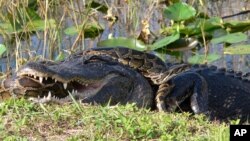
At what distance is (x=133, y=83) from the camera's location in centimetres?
621

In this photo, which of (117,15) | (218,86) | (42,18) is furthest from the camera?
(117,15)

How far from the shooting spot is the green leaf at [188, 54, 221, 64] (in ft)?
26.9

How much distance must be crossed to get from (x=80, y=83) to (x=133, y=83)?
2.32 ft

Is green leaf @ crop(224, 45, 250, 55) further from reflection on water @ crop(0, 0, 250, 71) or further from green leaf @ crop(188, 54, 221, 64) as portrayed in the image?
reflection on water @ crop(0, 0, 250, 71)

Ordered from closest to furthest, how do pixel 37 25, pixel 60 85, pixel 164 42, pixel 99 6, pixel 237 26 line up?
pixel 60 85, pixel 164 42, pixel 37 25, pixel 237 26, pixel 99 6

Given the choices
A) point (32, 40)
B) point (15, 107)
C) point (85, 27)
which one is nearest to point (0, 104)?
point (15, 107)

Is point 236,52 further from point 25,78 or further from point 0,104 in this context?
point 0,104

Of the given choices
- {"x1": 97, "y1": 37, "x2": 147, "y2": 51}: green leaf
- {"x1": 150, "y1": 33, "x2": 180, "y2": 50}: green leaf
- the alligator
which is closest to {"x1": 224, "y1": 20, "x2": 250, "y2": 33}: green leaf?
{"x1": 150, "y1": 33, "x2": 180, "y2": 50}: green leaf

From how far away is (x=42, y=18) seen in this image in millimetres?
8875

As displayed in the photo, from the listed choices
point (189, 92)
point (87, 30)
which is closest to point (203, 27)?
point (87, 30)

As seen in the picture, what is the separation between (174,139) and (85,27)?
15.2 feet

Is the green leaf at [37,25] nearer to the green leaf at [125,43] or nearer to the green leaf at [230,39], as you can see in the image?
the green leaf at [125,43]

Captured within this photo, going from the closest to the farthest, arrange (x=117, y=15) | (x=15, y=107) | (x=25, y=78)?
(x=15, y=107) < (x=25, y=78) < (x=117, y=15)

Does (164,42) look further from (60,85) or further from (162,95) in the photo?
(60,85)
